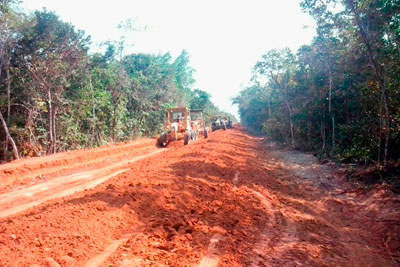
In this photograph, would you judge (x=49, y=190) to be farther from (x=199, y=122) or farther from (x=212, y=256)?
(x=199, y=122)

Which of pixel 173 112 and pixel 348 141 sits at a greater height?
pixel 173 112

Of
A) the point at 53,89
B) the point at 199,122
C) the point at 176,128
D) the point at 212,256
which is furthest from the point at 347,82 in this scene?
the point at 53,89

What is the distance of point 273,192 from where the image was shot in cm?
794

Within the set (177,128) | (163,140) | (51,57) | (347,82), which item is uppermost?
(51,57)

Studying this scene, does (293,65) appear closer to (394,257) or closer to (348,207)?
(348,207)

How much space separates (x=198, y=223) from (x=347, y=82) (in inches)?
472

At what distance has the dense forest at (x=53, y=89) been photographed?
14898 millimetres

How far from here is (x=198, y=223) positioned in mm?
5219

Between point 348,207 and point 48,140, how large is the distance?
16029 millimetres

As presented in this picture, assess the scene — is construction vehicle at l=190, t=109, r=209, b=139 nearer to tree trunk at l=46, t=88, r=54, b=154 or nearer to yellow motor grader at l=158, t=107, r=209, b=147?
yellow motor grader at l=158, t=107, r=209, b=147

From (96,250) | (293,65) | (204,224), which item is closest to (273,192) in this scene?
(204,224)

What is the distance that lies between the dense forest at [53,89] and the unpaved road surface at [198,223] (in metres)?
7.28

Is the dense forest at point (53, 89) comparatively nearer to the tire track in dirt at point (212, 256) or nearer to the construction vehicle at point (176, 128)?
the construction vehicle at point (176, 128)

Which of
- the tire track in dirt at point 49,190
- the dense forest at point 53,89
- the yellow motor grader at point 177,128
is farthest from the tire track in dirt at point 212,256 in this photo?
the yellow motor grader at point 177,128
